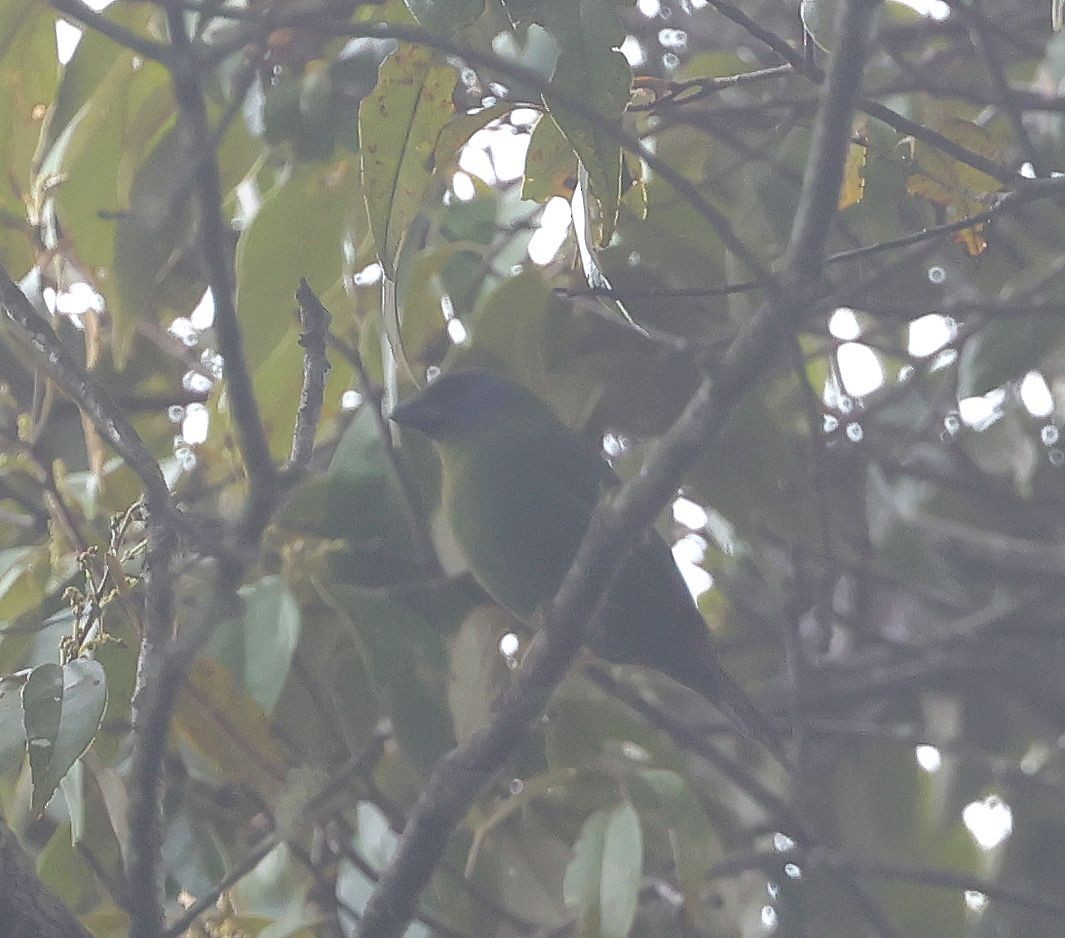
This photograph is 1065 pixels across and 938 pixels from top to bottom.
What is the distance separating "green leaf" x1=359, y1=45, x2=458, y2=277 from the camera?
5.48 feet

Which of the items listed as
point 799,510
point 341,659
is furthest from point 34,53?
point 799,510

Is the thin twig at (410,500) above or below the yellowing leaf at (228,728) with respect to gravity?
above

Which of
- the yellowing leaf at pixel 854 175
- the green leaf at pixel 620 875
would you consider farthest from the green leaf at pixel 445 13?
the green leaf at pixel 620 875

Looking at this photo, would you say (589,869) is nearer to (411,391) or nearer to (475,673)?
(475,673)

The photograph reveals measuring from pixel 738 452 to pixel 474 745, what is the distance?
753 millimetres

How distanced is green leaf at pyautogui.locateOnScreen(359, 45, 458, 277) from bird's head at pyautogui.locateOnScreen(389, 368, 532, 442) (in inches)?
38.8

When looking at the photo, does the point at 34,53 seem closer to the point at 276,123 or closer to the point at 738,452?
the point at 276,123

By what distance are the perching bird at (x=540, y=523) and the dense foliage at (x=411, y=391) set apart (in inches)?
4.1

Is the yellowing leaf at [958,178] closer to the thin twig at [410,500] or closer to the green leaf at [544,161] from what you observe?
the green leaf at [544,161]

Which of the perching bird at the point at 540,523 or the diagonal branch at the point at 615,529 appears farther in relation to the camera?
the perching bird at the point at 540,523

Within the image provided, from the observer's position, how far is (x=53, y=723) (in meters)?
1.44

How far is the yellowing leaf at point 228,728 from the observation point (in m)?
2.07

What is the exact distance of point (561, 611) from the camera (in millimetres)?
1810

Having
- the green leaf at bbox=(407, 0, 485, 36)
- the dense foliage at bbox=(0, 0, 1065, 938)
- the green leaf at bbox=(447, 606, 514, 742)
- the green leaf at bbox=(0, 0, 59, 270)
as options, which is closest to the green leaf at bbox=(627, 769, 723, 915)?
the dense foliage at bbox=(0, 0, 1065, 938)
